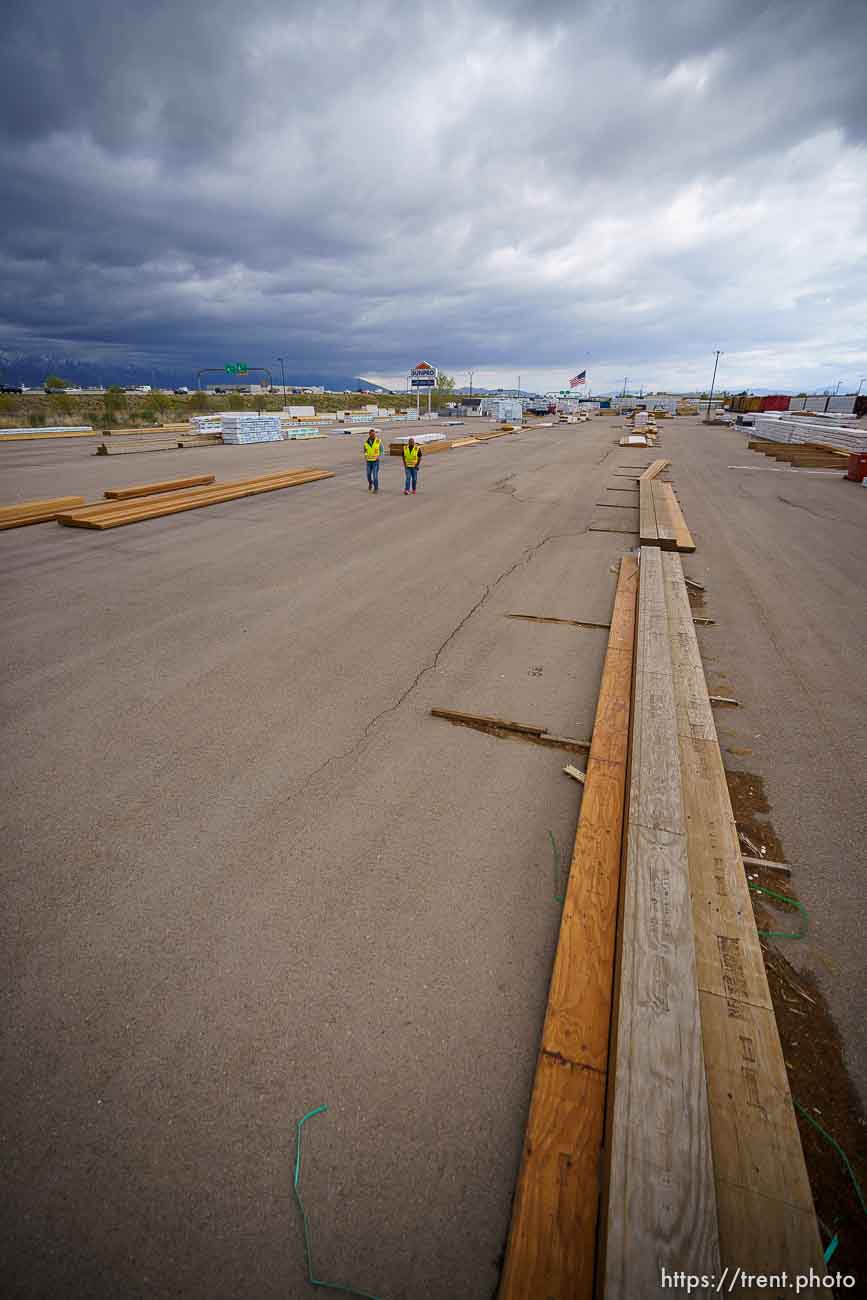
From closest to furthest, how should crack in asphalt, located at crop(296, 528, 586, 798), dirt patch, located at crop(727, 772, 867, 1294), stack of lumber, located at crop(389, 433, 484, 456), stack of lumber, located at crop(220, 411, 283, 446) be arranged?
dirt patch, located at crop(727, 772, 867, 1294) < crack in asphalt, located at crop(296, 528, 586, 798) < stack of lumber, located at crop(389, 433, 484, 456) < stack of lumber, located at crop(220, 411, 283, 446)

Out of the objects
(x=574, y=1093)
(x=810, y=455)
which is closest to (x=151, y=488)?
(x=574, y=1093)

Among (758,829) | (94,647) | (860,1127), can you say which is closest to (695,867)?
(758,829)

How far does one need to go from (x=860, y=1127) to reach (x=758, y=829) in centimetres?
164

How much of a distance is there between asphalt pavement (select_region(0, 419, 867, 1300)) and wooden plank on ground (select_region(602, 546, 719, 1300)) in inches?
16.9

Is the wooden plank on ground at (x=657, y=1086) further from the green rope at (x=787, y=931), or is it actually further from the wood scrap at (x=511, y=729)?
the wood scrap at (x=511, y=729)

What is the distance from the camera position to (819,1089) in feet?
7.03

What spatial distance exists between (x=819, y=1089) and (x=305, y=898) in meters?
2.36

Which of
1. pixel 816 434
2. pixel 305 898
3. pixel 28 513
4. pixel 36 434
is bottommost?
pixel 305 898

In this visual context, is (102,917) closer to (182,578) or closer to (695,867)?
(695,867)

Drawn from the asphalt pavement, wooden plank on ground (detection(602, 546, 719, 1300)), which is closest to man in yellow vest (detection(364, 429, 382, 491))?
the asphalt pavement

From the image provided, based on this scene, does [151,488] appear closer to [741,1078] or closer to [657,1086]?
[657,1086]

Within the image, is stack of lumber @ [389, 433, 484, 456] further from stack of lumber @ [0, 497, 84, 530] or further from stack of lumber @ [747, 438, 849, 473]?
stack of lumber @ [747, 438, 849, 473]

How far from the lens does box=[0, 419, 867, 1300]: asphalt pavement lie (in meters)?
1.81

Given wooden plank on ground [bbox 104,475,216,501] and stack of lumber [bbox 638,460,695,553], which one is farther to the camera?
wooden plank on ground [bbox 104,475,216,501]
